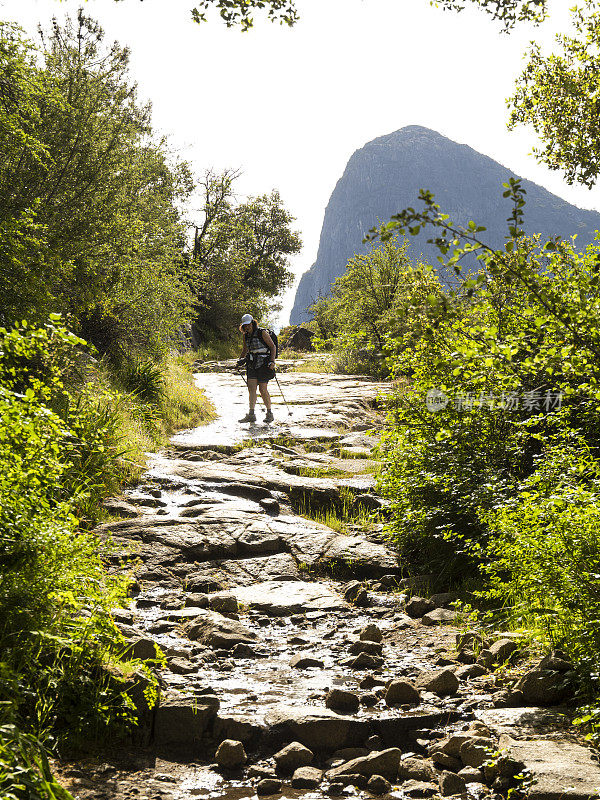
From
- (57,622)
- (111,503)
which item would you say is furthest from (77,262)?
(57,622)

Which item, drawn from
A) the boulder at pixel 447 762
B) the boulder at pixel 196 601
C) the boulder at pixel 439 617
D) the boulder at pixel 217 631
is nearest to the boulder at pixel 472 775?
the boulder at pixel 447 762

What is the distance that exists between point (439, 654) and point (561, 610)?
1.36 m

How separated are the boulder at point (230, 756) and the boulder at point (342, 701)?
29.2 inches

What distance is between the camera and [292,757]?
3.69 m

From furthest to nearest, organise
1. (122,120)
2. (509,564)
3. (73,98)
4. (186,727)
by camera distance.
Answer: (122,120)
(73,98)
(509,564)
(186,727)

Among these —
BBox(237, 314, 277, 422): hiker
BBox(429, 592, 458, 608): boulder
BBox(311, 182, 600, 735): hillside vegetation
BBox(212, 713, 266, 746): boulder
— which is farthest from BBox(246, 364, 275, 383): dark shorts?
BBox(212, 713, 266, 746): boulder

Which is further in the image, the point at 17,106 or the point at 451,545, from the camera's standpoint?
the point at 17,106

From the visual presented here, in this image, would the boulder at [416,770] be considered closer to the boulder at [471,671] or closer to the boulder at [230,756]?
the boulder at [230,756]

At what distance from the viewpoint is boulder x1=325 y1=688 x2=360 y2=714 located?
424 centimetres

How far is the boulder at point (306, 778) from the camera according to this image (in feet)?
11.4

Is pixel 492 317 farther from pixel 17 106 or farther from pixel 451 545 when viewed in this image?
pixel 17 106

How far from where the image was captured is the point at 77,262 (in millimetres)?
10391

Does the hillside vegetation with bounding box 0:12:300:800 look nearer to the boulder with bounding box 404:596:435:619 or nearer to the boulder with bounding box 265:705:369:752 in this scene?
the boulder with bounding box 265:705:369:752

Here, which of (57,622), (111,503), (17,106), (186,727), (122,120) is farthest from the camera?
(122,120)
